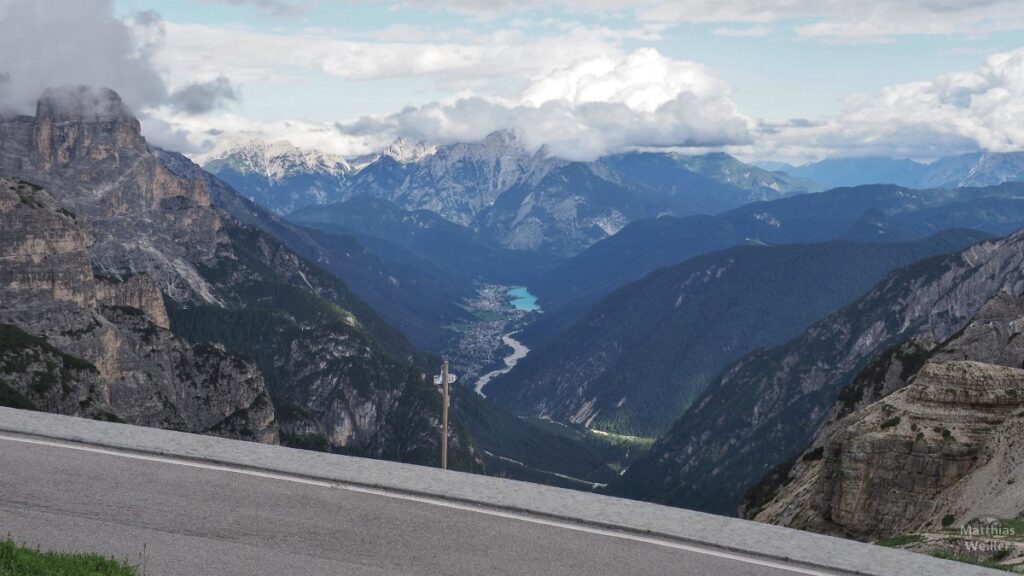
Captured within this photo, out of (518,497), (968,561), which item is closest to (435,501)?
(518,497)

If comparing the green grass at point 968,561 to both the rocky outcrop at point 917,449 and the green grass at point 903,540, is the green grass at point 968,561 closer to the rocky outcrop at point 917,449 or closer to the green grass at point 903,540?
the green grass at point 903,540

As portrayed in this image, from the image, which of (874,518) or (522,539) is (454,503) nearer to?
(522,539)

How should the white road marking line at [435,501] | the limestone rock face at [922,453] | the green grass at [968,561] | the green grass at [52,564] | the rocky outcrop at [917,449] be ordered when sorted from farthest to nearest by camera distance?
the rocky outcrop at [917,449] → the limestone rock face at [922,453] → the green grass at [968,561] → the white road marking line at [435,501] → the green grass at [52,564]

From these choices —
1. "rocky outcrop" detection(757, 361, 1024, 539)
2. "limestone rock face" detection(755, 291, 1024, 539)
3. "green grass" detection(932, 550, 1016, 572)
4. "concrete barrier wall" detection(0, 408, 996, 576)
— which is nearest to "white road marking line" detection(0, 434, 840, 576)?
"concrete barrier wall" detection(0, 408, 996, 576)

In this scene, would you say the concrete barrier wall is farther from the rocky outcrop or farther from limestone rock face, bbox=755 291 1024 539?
the rocky outcrop

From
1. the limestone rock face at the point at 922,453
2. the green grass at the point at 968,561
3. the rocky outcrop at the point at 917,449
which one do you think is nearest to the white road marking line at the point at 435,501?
the green grass at the point at 968,561

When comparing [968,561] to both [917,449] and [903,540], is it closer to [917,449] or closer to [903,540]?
[903,540]
